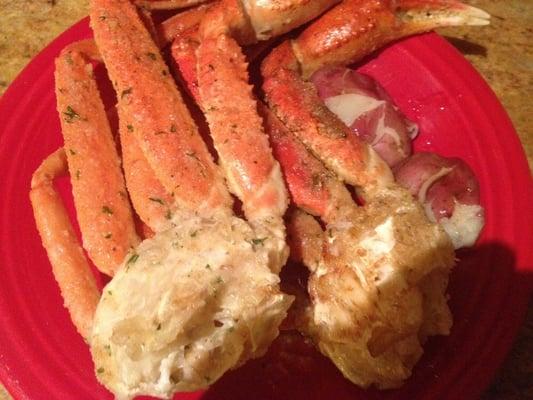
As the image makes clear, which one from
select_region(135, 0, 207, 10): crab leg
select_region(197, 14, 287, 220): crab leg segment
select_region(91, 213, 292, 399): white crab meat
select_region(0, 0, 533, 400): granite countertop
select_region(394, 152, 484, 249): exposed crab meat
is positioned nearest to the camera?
select_region(91, 213, 292, 399): white crab meat

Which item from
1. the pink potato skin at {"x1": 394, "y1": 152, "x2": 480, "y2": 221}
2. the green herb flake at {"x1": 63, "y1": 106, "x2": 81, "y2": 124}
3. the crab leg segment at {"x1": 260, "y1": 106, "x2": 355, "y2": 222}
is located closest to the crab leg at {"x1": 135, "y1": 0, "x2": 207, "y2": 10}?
the green herb flake at {"x1": 63, "y1": 106, "x2": 81, "y2": 124}

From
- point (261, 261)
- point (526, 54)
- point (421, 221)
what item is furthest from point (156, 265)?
point (526, 54)

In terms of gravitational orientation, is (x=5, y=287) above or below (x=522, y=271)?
above

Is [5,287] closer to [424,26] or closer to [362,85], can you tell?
[362,85]

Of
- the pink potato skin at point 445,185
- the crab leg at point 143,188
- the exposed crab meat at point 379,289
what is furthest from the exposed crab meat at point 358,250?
the crab leg at point 143,188

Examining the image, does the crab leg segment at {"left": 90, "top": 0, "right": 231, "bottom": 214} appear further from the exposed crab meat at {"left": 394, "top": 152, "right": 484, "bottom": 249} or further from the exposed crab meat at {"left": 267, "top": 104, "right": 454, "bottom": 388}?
the exposed crab meat at {"left": 394, "top": 152, "right": 484, "bottom": 249}

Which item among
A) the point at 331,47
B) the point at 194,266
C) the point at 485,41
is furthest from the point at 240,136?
the point at 485,41
